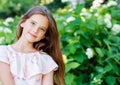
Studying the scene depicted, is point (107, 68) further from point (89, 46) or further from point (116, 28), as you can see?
point (116, 28)

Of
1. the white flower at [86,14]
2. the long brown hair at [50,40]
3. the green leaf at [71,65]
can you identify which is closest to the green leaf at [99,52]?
the green leaf at [71,65]

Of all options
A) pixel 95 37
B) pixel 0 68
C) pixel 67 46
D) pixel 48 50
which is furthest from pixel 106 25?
pixel 0 68

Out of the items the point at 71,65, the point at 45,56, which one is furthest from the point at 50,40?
the point at 71,65

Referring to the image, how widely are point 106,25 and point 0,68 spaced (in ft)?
6.54

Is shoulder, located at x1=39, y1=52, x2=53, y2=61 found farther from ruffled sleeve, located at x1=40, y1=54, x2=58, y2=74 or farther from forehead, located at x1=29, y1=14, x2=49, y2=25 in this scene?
forehead, located at x1=29, y1=14, x2=49, y2=25

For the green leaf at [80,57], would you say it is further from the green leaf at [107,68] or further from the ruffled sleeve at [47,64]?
the ruffled sleeve at [47,64]

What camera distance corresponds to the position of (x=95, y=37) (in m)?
4.70

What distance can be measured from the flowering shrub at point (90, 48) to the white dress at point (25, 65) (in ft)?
3.65

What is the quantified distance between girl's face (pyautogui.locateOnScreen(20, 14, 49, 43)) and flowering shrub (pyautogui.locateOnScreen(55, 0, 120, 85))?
1214mm

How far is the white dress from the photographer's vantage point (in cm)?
308

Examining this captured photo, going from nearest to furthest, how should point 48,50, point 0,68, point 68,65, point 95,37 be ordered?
point 0,68, point 48,50, point 68,65, point 95,37

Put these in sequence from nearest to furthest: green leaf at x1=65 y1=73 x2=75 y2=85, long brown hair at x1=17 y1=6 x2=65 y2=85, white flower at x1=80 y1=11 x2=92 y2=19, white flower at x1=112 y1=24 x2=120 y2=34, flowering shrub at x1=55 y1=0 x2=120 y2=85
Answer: long brown hair at x1=17 y1=6 x2=65 y2=85 → green leaf at x1=65 y1=73 x2=75 y2=85 → flowering shrub at x1=55 y1=0 x2=120 y2=85 → white flower at x1=112 y1=24 x2=120 y2=34 → white flower at x1=80 y1=11 x2=92 y2=19

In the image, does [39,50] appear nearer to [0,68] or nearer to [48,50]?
[48,50]

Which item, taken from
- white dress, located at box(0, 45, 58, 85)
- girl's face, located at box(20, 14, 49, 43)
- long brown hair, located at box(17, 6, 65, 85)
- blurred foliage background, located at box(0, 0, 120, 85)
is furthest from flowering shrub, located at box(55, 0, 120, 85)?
girl's face, located at box(20, 14, 49, 43)
